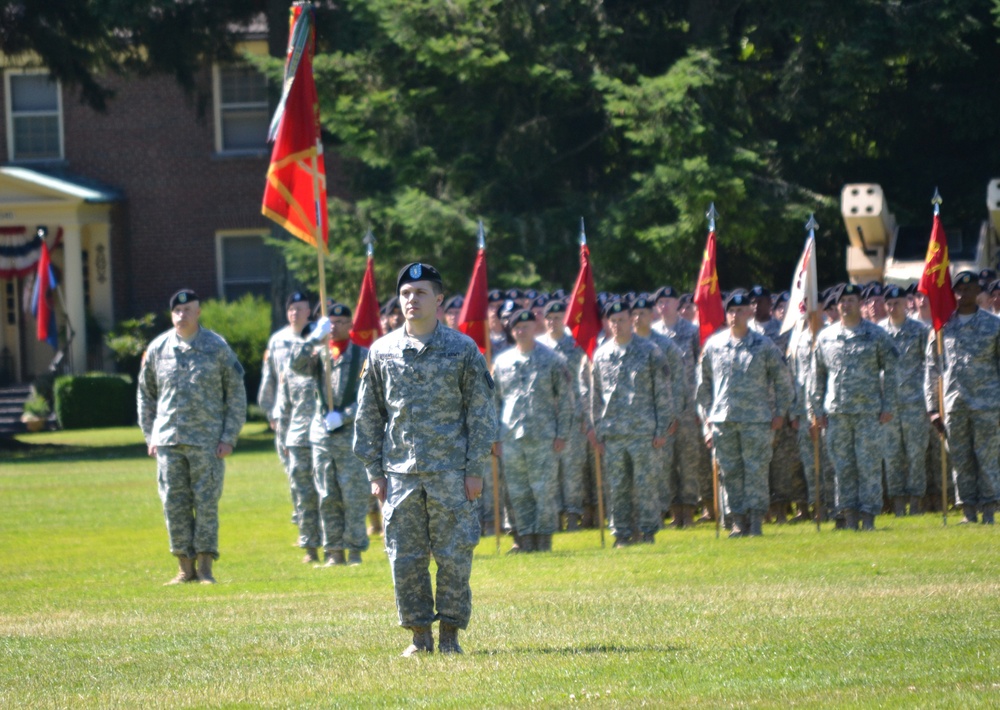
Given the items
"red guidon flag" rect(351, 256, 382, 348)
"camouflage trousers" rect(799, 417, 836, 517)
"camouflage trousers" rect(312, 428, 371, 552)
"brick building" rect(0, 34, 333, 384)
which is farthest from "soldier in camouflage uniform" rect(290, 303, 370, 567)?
"brick building" rect(0, 34, 333, 384)

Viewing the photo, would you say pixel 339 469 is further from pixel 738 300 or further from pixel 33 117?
pixel 33 117

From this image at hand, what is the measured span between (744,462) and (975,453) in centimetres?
231

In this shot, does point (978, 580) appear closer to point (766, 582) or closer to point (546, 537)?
point (766, 582)

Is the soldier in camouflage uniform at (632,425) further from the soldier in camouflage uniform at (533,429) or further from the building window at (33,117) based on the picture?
the building window at (33,117)

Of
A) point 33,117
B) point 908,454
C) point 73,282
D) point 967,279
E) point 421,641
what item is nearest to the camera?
point 421,641

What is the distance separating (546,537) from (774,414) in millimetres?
2385

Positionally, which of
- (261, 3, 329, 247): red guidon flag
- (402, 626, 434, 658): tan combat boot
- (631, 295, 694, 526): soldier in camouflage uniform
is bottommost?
(402, 626, 434, 658): tan combat boot

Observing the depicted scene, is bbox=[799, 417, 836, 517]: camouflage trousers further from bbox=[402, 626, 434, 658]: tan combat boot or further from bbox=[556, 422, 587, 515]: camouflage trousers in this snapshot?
bbox=[402, 626, 434, 658]: tan combat boot

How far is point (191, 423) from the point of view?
12406 millimetres

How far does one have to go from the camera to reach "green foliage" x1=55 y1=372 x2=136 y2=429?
36.8m

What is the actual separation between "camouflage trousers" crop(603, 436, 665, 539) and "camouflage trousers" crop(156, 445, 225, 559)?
12.1 feet

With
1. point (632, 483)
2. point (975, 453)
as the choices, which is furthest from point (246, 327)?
point (975, 453)

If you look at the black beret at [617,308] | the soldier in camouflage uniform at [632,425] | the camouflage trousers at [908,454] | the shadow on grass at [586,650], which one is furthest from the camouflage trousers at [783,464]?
the shadow on grass at [586,650]

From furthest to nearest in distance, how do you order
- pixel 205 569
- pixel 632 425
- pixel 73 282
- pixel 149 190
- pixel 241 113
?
pixel 241 113, pixel 149 190, pixel 73 282, pixel 632 425, pixel 205 569
